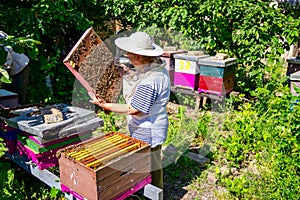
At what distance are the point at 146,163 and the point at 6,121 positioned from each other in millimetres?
1178

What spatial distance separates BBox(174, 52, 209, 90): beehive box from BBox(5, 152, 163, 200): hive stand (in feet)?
8.00

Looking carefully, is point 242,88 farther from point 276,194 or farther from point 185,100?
point 276,194

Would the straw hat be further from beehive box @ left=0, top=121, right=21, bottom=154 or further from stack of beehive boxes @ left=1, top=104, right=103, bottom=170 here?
beehive box @ left=0, top=121, right=21, bottom=154

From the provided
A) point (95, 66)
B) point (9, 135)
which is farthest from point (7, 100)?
point (95, 66)

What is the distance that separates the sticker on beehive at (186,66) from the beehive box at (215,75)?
87mm

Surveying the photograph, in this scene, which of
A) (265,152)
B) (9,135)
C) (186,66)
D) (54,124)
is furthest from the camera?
(186,66)

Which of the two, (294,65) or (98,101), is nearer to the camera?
(98,101)

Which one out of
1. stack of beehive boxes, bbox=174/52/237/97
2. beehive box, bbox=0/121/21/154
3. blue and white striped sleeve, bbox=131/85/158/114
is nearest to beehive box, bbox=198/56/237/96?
stack of beehive boxes, bbox=174/52/237/97

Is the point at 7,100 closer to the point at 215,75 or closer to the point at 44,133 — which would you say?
the point at 44,133

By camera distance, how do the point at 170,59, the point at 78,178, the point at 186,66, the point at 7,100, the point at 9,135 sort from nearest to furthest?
the point at 78,178 < the point at 9,135 < the point at 7,100 < the point at 186,66 < the point at 170,59

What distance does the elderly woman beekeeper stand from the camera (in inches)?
84.6

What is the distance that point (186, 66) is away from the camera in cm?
438

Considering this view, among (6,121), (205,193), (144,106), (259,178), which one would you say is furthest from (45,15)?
(259,178)

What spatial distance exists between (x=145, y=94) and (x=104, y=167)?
0.59 metres
